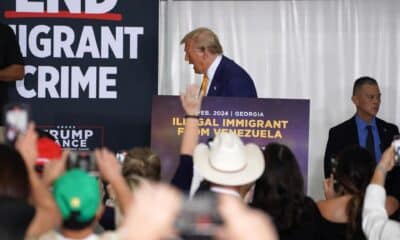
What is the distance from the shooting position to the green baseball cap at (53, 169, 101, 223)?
8.53 feet

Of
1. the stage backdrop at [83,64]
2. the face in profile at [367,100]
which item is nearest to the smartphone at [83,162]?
the stage backdrop at [83,64]

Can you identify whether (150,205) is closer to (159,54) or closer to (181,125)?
(181,125)

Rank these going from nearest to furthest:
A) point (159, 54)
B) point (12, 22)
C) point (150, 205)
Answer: point (150, 205), point (12, 22), point (159, 54)

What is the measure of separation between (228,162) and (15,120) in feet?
2.86

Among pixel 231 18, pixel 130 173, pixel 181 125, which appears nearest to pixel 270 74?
pixel 231 18

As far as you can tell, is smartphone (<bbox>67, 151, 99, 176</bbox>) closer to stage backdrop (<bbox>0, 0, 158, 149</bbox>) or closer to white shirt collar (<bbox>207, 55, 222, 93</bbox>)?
white shirt collar (<bbox>207, 55, 222, 93</bbox>)

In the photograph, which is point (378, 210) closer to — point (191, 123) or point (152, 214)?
point (191, 123)

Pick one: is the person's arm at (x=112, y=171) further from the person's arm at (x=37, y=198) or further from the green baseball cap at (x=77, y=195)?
the green baseball cap at (x=77, y=195)

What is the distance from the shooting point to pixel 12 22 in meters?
6.56

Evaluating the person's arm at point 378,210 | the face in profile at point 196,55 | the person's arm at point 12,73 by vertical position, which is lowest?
the person's arm at point 378,210

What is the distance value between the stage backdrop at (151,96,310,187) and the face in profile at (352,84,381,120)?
131 cm

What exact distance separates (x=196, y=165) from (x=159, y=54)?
12.7ft

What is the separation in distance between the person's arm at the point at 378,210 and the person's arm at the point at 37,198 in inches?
56.7

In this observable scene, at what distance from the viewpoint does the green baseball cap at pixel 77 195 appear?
260 cm
